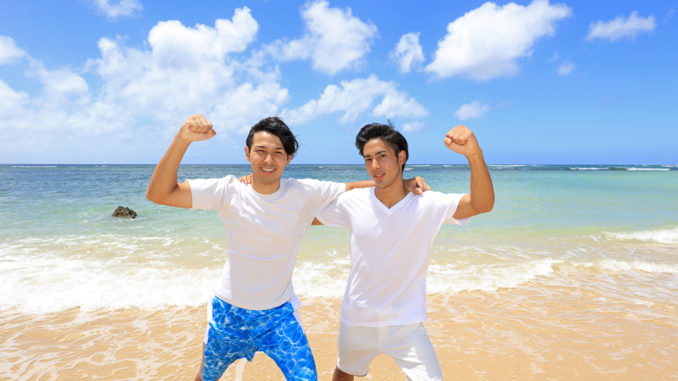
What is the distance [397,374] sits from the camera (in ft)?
12.1

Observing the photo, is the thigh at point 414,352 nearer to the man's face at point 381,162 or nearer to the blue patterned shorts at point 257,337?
the blue patterned shorts at point 257,337

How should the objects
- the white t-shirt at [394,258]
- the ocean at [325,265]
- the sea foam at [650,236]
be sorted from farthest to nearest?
the sea foam at [650,236], the ocean at [325,265], the white t-shirt at [394,258]

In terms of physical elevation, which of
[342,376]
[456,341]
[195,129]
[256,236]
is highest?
[195,129]

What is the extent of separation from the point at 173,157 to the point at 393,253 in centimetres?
165

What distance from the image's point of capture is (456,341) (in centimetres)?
432

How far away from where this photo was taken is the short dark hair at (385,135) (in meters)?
2.63

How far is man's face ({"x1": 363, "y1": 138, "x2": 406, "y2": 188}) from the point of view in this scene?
2.58 meters

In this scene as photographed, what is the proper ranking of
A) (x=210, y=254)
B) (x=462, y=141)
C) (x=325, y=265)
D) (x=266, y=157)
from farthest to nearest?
(x=210, y=254), (x=325, y=265), (x=266, y=157), (x=462, y=141)

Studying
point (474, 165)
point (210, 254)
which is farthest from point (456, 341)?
point (210, 254)

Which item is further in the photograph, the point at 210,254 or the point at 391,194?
the point at 210,254

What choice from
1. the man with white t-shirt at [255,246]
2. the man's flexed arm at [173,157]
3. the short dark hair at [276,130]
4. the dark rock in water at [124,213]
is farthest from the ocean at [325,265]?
the short dark hair at [276,130]

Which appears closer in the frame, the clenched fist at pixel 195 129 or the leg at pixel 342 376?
the clenched fist at pixel 195 129

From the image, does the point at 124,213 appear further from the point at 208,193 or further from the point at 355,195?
the point at 355,195

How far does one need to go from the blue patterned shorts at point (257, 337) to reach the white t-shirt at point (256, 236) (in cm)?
7
